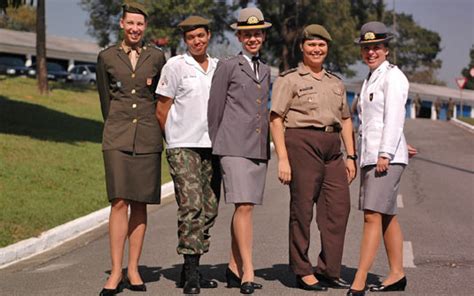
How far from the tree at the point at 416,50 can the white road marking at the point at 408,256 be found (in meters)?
94.8

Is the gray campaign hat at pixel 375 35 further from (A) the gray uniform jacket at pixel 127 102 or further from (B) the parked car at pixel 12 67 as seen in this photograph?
(B) the parked car at pixel 12 67

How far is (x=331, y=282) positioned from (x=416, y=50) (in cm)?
10142

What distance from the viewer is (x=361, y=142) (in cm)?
701

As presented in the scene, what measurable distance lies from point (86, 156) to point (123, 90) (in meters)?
11.6

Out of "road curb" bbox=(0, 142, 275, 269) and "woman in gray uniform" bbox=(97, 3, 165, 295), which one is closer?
"woman in gray uniform" bbox=(97, 3, 165, 295)

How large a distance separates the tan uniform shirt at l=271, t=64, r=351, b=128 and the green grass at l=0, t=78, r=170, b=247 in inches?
169

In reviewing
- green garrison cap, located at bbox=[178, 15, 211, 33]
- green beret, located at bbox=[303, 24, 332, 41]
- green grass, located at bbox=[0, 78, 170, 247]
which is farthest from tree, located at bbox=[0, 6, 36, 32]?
green beret, located at bbox=[303, 24, 332, 41]

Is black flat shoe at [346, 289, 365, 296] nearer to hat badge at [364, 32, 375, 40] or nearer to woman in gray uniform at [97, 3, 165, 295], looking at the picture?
woman in gray uniform at [97, 3, 165, 295]

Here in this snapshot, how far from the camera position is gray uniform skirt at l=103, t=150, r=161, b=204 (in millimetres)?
6984

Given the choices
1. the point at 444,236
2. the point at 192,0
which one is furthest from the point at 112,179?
the point at 192,0

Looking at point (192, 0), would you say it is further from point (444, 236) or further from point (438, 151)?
point (444, 236)

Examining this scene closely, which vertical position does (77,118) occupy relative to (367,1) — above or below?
below

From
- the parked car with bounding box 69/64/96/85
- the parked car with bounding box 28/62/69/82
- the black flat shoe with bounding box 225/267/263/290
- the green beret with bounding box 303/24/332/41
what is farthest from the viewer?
the parked car with bounding box 69/64/96/85

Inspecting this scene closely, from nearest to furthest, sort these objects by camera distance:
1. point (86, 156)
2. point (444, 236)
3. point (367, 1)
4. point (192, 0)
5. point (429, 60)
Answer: point (444, 236)
point (86, 156)
point (192, 0)
point (367, 1)
point (429, 60)
